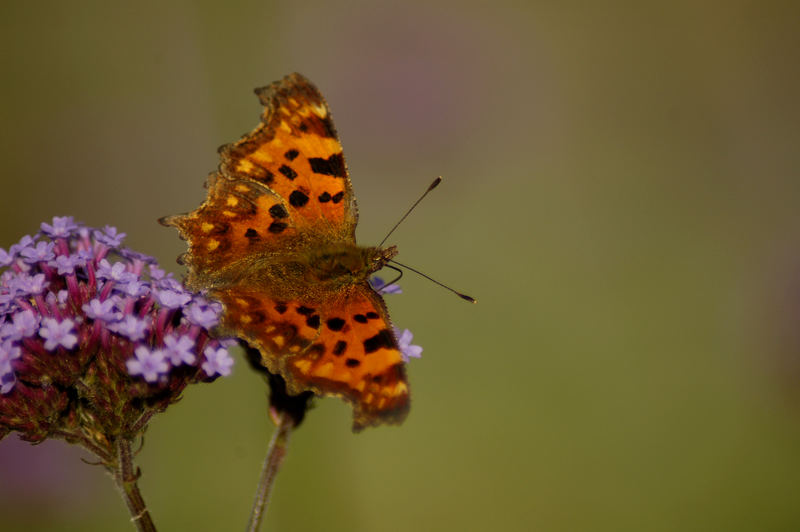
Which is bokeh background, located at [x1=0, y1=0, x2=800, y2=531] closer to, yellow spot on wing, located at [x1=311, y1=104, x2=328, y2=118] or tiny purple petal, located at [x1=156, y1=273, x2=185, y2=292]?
tiny purple petal, located at [x1=156, y1=273, x2=185, y2=292]

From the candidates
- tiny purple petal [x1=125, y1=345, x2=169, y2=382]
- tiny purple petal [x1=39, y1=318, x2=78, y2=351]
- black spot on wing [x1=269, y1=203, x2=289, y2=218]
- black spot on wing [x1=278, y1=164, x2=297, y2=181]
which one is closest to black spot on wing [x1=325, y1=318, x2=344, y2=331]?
tiny purple petal [x1=125, y1=345, x2=169, y2=382]

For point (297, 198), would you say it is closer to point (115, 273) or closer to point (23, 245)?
point (115, 273)

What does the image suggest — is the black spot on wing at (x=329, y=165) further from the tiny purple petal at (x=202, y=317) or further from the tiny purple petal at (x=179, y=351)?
the tiny purple petal at (x=179, y=351)

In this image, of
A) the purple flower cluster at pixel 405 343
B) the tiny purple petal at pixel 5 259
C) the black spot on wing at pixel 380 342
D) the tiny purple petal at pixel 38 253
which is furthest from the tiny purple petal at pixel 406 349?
the tiny purple petal at pixel 5 259

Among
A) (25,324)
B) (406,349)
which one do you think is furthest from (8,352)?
(406,349)

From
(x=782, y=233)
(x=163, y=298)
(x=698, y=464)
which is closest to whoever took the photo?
(x=163, y=298)

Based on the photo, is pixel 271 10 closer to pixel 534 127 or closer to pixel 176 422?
pixel 534 127

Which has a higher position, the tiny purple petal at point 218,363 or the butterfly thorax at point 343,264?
the butterfly thorax at point 343,264

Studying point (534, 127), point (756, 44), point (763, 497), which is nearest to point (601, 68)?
point (534, 127)
